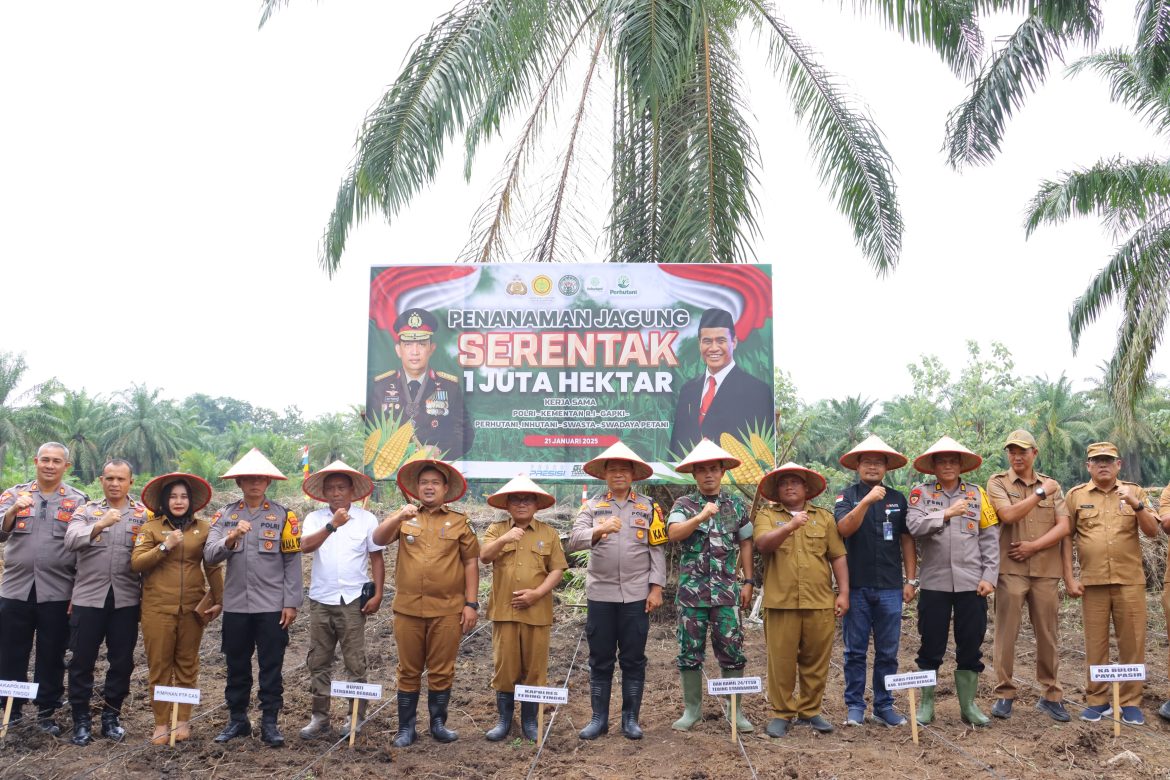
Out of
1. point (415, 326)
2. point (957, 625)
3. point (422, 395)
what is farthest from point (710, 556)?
point (415, 326)

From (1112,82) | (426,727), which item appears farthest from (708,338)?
(1112,82)

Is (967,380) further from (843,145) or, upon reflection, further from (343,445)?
(343,445)

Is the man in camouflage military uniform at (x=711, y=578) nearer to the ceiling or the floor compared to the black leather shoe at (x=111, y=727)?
nearer to the ceiling

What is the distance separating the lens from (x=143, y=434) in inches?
1718

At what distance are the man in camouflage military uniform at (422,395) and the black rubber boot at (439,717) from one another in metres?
2.98

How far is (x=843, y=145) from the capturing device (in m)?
9.36

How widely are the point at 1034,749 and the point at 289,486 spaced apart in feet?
111

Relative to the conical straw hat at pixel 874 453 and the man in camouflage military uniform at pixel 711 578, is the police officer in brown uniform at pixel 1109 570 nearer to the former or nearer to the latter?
the conical straw hat at pixel 874 453

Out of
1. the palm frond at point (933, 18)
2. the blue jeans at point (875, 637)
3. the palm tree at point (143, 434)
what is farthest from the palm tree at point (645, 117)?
the palm tree at point (143, 434)

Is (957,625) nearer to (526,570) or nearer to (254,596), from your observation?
(526,570)

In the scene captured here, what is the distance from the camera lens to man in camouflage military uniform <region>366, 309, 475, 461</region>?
8688 mm

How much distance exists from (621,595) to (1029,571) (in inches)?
112

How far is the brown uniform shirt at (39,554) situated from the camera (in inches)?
237

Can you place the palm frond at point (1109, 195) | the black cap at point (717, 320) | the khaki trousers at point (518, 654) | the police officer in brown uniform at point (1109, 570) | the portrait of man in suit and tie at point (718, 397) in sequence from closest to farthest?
the khaki trousers at point (518, 654), the police officer in brown uniform at point (1109, 570), the portrait of man in suit and tie at point (718, 397), the black cap at point (717, 320), the palm frond at point (1109, 195)
